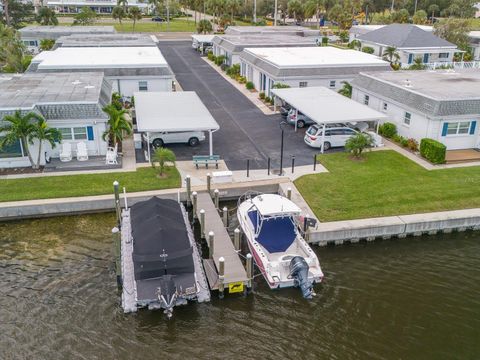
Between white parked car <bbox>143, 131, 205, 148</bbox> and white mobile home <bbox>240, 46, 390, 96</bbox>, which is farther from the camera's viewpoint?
white mobile home <bbox>240, 46, 390, 96</bbox>

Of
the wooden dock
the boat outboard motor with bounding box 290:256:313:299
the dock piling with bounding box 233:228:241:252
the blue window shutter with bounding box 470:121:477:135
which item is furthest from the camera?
the blue window shutter with bounding box 470:121:477:135

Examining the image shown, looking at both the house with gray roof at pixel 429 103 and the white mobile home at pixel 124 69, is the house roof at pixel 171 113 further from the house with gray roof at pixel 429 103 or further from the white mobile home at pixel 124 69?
the house with gray roof at pixel 429 103

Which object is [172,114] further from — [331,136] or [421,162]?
[421,162]

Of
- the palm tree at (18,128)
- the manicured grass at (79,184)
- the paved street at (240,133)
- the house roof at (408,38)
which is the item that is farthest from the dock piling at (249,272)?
the house roof at (408,38)

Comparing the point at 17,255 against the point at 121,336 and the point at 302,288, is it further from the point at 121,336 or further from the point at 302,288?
the point at 302,288

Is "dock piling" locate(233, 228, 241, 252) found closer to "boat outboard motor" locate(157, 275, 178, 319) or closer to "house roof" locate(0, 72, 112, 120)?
"boat outboard motor" locate(157, 275, 178, 319)

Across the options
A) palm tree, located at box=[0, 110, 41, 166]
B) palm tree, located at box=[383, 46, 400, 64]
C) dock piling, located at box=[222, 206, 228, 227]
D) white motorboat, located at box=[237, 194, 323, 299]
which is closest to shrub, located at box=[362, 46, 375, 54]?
palm tree, located at box=[383, 46, 400, 64]

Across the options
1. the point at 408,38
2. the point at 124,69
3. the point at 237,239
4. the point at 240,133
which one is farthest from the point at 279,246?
the point at 408,38
